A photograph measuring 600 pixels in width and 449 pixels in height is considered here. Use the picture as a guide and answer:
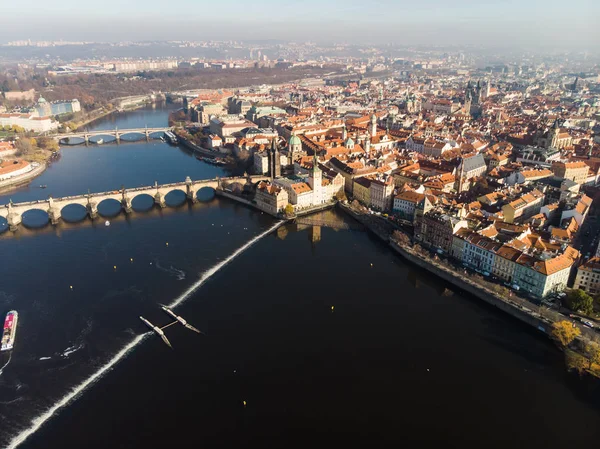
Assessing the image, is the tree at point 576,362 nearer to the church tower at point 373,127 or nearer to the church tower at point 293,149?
the church tower at point 293,149

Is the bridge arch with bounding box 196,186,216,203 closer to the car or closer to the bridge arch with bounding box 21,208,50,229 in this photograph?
the bridge arch with bounding box 21,208,50,229

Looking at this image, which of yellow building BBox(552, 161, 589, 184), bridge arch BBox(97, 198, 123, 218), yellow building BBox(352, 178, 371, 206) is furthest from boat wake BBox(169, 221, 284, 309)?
yellow building BBox(552, 161, 589, 184)

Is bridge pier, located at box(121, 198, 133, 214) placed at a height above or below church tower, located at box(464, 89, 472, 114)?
below

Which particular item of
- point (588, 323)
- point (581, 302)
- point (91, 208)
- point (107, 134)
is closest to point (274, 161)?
point (91, 208)

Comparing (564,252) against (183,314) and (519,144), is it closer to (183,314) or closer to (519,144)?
(183,314)

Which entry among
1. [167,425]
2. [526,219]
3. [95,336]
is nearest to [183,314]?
[95,336]

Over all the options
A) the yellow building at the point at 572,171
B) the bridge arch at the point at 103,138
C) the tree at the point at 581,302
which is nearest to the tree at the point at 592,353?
the tree at the point at 581,302

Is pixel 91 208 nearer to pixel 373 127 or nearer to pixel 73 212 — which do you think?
pixel 73 212
